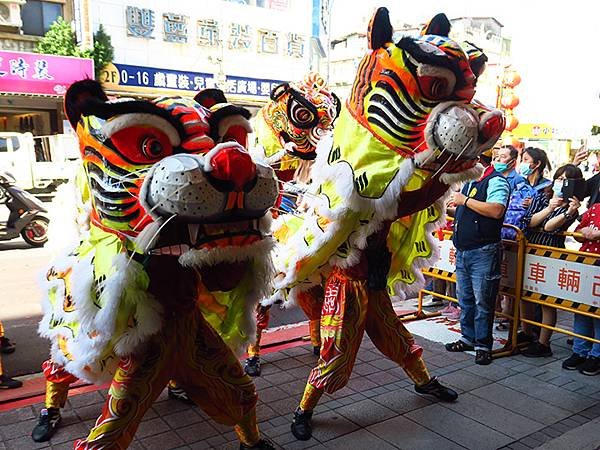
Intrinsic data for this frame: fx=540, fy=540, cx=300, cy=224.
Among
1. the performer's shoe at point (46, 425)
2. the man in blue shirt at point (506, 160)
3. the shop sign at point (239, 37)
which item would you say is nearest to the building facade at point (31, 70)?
the shop sign at point (239, 37)

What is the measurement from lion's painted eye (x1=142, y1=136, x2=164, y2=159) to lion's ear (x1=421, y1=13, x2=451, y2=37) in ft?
5.45

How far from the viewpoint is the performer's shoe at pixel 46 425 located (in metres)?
3.08

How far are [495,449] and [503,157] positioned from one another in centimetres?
247

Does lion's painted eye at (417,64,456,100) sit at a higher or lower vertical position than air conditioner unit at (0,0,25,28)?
lower

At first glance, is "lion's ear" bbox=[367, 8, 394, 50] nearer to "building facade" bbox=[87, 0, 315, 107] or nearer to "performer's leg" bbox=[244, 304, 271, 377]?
"performer's leg" bbox=[244, 304, 271, 377]

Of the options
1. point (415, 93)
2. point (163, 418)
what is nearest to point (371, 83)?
point (415, 93)

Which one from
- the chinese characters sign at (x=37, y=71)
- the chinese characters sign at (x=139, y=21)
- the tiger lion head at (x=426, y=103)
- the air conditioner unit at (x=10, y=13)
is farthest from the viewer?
the chinese characters sign at (x=139, y=21)

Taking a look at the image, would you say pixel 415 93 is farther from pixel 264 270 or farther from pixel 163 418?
pixel 163 418

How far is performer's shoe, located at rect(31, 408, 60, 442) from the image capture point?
308 cm

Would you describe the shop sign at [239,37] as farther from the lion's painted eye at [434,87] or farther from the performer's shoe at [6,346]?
the lion's painted eye at [434,87]

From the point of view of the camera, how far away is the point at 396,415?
11.5ft


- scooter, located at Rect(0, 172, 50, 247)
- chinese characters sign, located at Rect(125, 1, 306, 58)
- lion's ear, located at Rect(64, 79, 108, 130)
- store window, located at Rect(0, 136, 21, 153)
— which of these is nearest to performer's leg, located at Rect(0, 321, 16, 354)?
lion's ear, located at Rect(64, 79, 108, 130)

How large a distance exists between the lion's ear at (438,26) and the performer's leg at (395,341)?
1.54 m

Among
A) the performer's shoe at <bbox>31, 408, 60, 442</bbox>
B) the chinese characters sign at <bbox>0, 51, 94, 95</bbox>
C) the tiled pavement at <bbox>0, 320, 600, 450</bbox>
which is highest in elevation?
the chinese characters sign at <bbox>0, 51, 94, 95</bbox>
